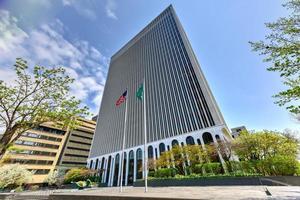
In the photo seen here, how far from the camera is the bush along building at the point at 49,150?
52269 mm

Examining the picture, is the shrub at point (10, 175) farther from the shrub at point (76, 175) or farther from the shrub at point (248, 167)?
the shrub at point (248, 167)

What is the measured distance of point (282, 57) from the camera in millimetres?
7668

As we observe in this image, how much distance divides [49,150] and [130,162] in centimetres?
3719

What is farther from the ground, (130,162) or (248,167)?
(130,162)

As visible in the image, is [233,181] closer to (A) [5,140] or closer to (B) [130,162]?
(A) [5,140]

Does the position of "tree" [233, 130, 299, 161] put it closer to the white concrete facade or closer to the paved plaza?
the white concrete facade

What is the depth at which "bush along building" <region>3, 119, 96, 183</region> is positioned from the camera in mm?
52269

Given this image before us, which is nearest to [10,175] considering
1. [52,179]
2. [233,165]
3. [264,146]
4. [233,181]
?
[52,179]

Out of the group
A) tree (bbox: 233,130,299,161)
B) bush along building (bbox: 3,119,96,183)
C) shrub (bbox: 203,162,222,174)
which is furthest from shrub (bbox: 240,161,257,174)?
bush along building (bbox: 3,119,96,183)

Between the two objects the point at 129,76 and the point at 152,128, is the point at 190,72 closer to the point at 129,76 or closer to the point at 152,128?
the point at 152,128

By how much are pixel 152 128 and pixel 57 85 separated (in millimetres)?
36113

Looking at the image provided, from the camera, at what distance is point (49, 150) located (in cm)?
5956

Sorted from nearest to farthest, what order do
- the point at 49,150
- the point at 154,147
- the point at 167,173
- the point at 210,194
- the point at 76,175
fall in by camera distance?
1. the point at 210,194
2. the point at 167,173
3. the point at 154,147
4. the point at 76,175
5. the point at 49,150

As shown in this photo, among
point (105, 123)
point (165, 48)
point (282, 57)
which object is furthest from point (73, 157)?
point (282, 57)
